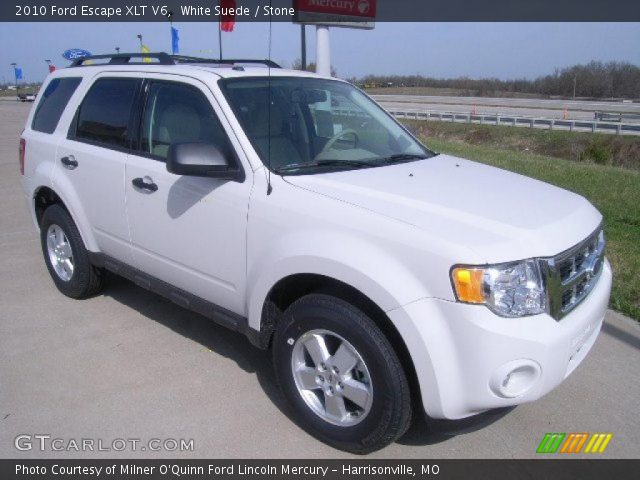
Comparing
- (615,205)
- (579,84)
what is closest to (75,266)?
(615,205)

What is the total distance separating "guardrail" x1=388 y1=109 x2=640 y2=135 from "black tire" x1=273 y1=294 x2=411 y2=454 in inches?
1055

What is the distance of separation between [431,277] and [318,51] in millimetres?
11974

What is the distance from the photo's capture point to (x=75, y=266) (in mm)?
4664

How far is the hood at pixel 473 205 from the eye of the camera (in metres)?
2.48

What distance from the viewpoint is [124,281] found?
17.5 feet

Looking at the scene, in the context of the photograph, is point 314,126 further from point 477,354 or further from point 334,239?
point 477,354

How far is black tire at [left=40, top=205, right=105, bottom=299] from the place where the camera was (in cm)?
456

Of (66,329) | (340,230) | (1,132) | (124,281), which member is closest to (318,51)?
(124,281)

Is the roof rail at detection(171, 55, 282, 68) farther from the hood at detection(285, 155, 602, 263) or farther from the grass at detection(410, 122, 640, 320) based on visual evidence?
the grass at detection(410, 122, 640, 320)
